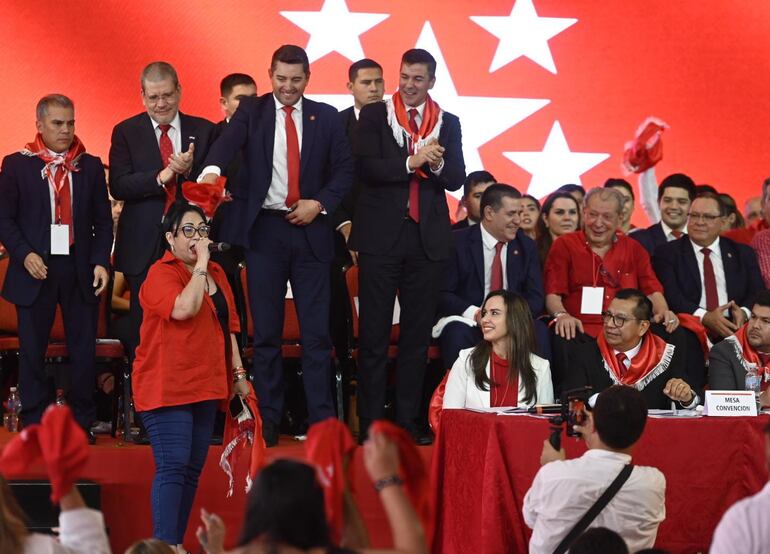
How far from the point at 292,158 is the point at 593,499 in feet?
8.97

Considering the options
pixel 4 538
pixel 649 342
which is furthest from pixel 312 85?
pixel 4 538

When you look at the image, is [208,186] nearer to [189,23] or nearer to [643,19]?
[189,23]

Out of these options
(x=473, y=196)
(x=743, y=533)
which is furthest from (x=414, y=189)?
(x=743, y=533)

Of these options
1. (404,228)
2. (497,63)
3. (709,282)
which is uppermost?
(497,63)

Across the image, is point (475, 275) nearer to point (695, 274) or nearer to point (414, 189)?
point (414, 189)

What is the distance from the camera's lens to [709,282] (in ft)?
23.1

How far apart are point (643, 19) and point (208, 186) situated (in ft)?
13.9

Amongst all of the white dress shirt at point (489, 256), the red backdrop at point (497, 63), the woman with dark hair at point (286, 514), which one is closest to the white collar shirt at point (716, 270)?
the white dress shirt at point (489, 256)

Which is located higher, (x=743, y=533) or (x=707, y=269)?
(x=707, y=269)

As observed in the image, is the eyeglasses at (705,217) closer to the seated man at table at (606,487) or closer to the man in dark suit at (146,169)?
the man in dark suit at (146,169)

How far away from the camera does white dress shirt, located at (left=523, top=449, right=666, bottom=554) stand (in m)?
3.88

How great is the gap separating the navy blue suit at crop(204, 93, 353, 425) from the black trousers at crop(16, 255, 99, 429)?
759mm

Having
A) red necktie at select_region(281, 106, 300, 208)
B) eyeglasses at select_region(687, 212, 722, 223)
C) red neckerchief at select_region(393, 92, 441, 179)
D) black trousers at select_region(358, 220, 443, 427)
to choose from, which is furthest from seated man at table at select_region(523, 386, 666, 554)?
eyeglasses at select_region(687, 212, 722, 223)

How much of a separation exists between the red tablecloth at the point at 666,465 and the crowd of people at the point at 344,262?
57cm
